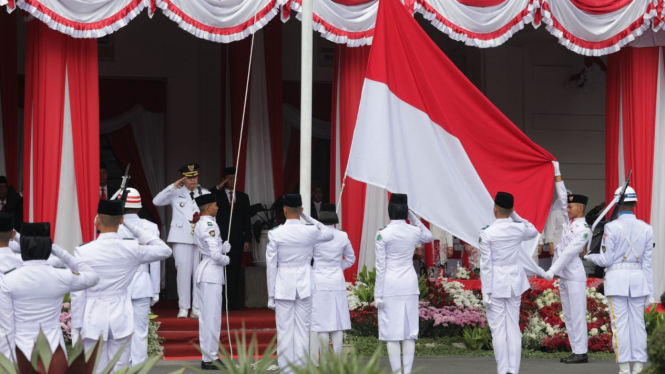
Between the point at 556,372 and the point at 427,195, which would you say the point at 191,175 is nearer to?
the point at 427,195

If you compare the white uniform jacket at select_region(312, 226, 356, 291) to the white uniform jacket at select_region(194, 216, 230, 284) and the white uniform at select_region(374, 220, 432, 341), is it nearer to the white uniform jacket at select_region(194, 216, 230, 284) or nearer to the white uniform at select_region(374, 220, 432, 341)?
the white uniform at select_region(374, 220, 432, 341)

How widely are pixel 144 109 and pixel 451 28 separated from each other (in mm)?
6514

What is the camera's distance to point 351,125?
1325cm

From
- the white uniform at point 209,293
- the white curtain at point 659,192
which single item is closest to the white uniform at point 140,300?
the white uniform at point 209,293

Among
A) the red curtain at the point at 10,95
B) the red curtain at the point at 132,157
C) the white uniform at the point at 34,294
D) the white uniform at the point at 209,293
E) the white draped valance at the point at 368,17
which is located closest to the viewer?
the white uniform at the point at 34,294

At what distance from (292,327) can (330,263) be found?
839 mm

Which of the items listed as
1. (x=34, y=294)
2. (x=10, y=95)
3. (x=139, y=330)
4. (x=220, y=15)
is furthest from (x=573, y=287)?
(x=10, y=95)

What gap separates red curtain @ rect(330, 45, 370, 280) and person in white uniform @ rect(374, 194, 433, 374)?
10.1 ft

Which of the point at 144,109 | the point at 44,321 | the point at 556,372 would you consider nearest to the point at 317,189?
the point at 144,109

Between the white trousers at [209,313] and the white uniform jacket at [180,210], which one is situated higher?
the white uniform jacket at [180,210]

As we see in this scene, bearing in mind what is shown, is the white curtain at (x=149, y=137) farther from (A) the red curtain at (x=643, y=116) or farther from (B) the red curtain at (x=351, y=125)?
(A) the red curtain at (x=643, y=116)

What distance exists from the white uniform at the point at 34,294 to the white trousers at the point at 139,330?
2.51 meters

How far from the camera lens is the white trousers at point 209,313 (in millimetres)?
10953

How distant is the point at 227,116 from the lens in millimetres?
16469
